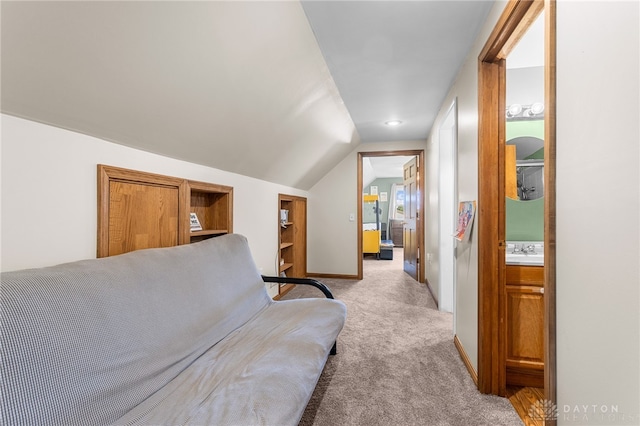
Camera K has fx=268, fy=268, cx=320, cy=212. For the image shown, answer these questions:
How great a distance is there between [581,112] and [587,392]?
2.80ft

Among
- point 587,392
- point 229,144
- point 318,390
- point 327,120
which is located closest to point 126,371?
point 318,390

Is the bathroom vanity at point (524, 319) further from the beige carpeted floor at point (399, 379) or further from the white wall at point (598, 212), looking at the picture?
the white wall at point (598, 212)

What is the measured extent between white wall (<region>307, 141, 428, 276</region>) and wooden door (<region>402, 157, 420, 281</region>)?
574 mm

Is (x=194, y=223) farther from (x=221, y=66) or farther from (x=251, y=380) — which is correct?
(x=251, y=380)

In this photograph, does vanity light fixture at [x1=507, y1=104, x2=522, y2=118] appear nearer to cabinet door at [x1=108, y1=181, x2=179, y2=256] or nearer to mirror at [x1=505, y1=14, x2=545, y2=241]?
mirror at [x1=505, y1=14, x2=545, y2=241]

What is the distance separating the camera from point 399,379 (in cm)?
186

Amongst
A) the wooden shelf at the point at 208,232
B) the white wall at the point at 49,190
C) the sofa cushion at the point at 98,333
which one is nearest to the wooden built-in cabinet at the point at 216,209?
the wooden shelf at the point at 208,232

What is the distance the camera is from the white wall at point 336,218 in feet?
15.0

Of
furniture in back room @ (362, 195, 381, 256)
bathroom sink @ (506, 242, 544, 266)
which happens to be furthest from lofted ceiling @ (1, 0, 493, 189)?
furniture in back room @ (362, 195, 381, 256)

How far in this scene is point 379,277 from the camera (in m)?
4.71

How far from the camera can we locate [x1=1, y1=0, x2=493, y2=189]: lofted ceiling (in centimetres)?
102

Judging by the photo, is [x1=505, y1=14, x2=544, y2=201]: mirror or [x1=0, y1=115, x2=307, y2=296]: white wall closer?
[x1=0, y1=115, x2=307, y2=296]: white wall

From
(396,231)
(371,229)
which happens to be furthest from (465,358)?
(396,231)

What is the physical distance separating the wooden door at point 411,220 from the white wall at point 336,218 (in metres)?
0.57
